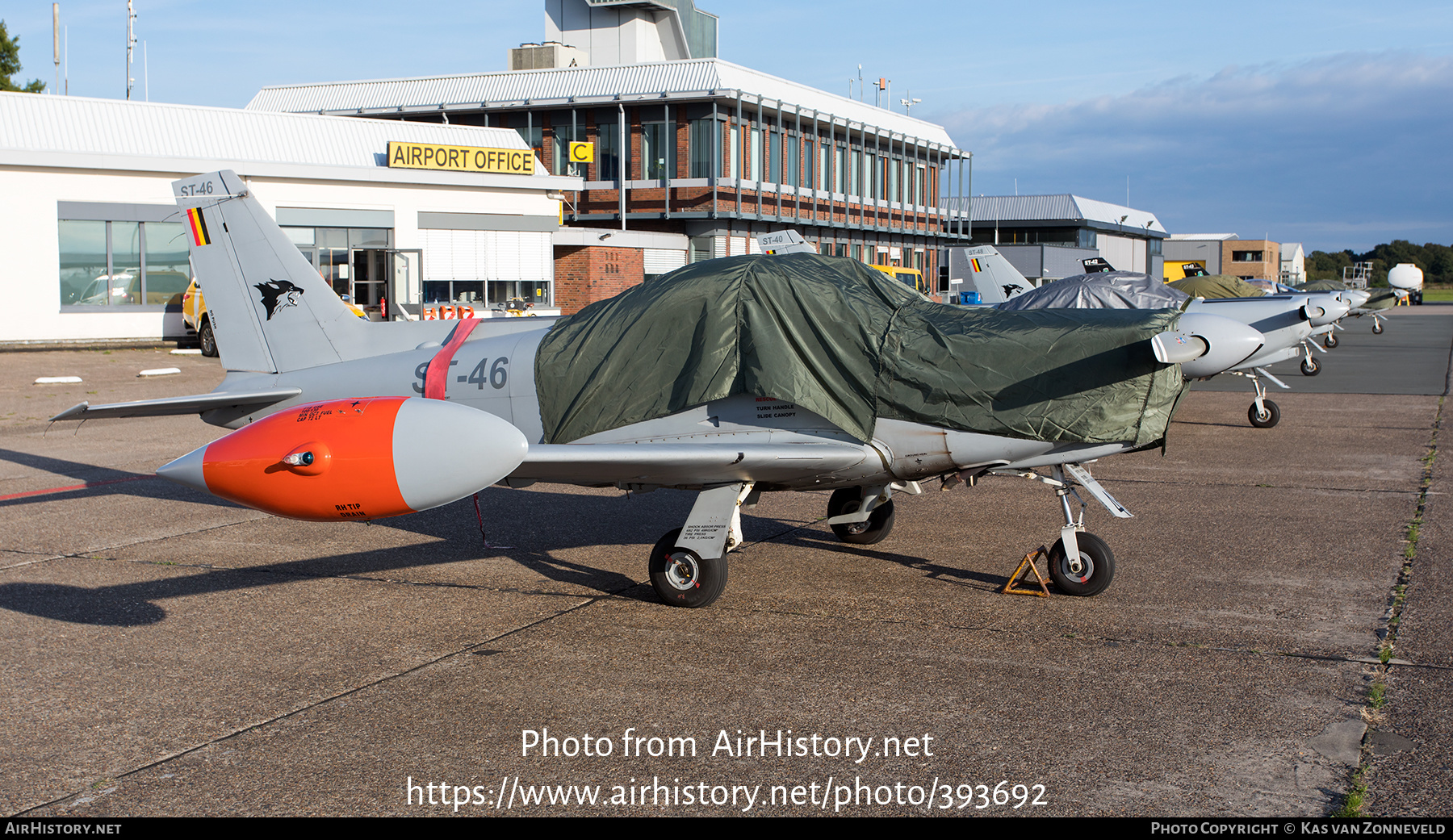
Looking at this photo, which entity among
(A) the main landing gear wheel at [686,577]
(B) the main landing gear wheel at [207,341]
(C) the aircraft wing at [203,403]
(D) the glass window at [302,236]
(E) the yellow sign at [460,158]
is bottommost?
(A) the main landing gear wheel at [686,577]

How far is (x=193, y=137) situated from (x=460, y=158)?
7630 millimetres

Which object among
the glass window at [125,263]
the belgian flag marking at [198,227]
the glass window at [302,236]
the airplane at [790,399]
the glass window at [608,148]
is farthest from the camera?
the glass window at [608,148]

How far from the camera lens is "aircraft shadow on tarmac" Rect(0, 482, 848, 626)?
7.11 meters

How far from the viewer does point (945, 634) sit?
21.2ft

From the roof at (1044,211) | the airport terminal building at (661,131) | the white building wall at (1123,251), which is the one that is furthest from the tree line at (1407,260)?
the airport terminal building at (661,131)

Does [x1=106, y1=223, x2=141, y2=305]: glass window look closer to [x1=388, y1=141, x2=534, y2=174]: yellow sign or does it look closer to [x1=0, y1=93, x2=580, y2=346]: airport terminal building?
[x1=0, y1=93, x2=580, y2=346]: airport terminal building

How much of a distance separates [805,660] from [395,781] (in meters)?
2.30

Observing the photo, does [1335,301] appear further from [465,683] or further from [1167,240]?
[1167,240]

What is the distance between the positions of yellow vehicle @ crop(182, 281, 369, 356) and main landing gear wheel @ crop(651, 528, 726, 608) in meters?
21.4

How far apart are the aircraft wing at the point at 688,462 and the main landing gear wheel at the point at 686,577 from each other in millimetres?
468

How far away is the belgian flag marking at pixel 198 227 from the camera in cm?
945

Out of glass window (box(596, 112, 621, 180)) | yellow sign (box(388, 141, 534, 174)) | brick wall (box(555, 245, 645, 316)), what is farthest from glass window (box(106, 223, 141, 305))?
glass window (box(596, 112, 621, 180))

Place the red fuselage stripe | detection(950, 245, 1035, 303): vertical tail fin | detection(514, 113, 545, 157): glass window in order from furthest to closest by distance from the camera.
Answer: detection(514, 113, 545, 157): glass window → detection(950, 245, 1035, 303): vertical tail fin → the red fuselage stripe

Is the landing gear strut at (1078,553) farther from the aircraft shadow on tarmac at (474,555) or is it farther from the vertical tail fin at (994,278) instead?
the vertical tail fin at (994,278)
